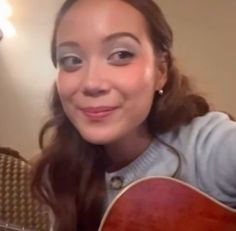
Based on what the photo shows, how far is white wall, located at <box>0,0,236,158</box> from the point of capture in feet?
5.40

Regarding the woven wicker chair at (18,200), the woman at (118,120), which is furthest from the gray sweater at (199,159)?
the woven wicker chair at (18,200)

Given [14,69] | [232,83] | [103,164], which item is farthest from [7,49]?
[103,164]

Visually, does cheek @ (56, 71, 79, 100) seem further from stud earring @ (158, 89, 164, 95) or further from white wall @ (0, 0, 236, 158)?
white wall @ (0, 0, 236, 158)

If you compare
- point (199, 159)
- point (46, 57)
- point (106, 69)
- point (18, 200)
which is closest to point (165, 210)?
point (199, 159)

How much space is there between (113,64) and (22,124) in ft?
3.18

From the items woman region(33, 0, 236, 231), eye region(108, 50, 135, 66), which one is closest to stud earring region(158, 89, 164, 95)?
woman region(33, 0, 236, 231)

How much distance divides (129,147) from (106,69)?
162mm

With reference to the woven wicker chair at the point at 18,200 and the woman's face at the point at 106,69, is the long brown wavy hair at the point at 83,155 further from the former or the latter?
the woven wicker chair at the point at 18,200

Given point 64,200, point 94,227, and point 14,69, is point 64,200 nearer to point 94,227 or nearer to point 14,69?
point 94,227

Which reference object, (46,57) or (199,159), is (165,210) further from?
(46,57)

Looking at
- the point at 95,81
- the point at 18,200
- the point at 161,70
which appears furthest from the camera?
the point at 18,200

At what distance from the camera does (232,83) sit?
1.64 meters

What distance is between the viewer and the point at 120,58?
0.77 meters

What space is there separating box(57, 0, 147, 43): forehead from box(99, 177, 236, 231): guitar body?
0.22m
